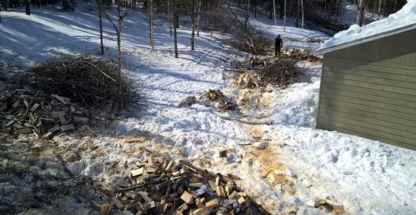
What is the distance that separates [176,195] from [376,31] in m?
7.11

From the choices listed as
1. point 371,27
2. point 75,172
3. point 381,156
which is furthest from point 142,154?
point 371,27

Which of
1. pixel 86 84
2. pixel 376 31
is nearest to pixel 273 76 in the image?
pixel 376 31

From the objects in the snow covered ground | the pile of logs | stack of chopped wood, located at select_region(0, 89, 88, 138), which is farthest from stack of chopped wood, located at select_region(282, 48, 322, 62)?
stack of chopped wood, located at select_region(0, 89, 88, 138)

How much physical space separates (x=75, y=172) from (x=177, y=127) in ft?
11.9

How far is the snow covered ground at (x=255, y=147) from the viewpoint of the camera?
23.4 ft

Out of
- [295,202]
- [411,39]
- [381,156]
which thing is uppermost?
[411,39]

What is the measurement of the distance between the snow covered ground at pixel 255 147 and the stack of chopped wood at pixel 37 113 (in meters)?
0.56

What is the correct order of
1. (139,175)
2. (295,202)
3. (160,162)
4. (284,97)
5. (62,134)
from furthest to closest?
(284,97) < (62,134) < (160,162) < (139,175) < (295,202)

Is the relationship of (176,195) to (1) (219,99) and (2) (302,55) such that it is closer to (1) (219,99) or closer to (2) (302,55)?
(1) (219,99)

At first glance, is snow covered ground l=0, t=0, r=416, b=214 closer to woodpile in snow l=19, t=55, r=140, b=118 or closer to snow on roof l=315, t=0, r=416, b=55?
woodpile in snow l=19, t=55, r=140, b=118

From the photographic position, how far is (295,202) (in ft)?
22.5

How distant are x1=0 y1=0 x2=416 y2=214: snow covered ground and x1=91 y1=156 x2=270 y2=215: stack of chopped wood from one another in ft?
1.71

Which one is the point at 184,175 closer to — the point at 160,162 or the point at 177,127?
the point at 160,162

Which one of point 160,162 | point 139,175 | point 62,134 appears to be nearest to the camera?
point 139,175
